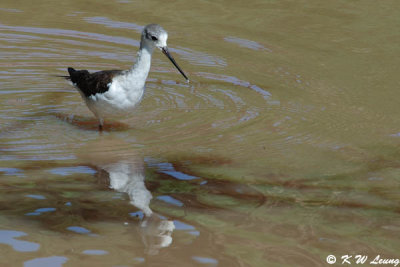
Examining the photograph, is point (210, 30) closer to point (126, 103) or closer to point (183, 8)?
point (183, 8)

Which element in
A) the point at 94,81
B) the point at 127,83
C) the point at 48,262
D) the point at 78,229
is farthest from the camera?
the point at 94,81

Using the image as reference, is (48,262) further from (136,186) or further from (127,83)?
(127,83)

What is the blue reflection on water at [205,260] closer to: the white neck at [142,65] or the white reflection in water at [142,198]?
the white reflection in water at [142,198]

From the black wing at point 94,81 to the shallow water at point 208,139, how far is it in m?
0.45

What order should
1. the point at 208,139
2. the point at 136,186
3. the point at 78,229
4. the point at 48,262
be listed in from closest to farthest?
1. the point at 48,262
2. the point at 78,229
3. the point at 136,186
4. the point at 208,139

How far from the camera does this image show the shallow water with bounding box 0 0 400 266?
16.4ft

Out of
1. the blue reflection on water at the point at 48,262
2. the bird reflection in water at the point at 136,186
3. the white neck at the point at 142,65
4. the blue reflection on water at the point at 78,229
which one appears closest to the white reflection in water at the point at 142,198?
the bird reflection in water at the point at 136,186

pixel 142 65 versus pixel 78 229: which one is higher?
pixel 142 65

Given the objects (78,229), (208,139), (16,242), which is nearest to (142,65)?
(208,139)

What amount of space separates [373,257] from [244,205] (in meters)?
1.19

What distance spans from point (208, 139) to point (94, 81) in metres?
1.47

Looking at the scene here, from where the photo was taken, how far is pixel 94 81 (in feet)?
24.8

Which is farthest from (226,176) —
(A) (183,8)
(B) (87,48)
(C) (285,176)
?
(A) (183,8)

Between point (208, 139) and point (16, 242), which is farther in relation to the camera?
point (208, 139)
